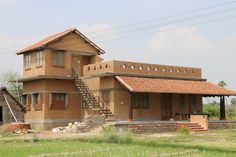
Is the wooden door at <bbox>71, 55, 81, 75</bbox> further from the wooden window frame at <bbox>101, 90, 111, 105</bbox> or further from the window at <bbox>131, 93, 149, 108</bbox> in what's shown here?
the window at <bbox>131, 93, 149, 108</bbox>

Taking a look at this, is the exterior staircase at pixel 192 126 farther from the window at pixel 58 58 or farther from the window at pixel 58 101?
the window at pixel 58 58

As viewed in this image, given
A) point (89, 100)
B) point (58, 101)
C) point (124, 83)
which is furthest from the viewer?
point (58, 101)

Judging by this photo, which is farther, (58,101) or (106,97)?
(58,101)

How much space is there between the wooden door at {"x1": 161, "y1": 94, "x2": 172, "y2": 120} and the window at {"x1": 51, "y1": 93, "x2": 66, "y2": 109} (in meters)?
8.04

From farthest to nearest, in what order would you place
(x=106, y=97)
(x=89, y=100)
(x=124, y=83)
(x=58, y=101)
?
(x=58, y=101) → (x=89, y=100) → (x=106, y=97) → (x=124, y=83)

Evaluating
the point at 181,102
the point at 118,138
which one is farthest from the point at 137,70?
the point at 118,138

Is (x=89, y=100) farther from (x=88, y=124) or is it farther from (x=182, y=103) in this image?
(x=182, y=103)

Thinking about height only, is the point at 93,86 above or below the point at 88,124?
above

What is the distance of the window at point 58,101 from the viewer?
123 feet

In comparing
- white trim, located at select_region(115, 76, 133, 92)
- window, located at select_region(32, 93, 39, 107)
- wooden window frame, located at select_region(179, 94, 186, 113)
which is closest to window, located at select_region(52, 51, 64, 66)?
window, located at select_region(32, 93, 39, 107)

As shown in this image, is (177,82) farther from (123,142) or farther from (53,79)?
(123,142)

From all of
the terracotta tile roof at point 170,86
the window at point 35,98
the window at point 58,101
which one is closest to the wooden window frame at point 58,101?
the window at point 58,101

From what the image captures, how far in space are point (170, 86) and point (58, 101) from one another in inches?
364

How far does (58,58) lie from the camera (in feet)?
125
